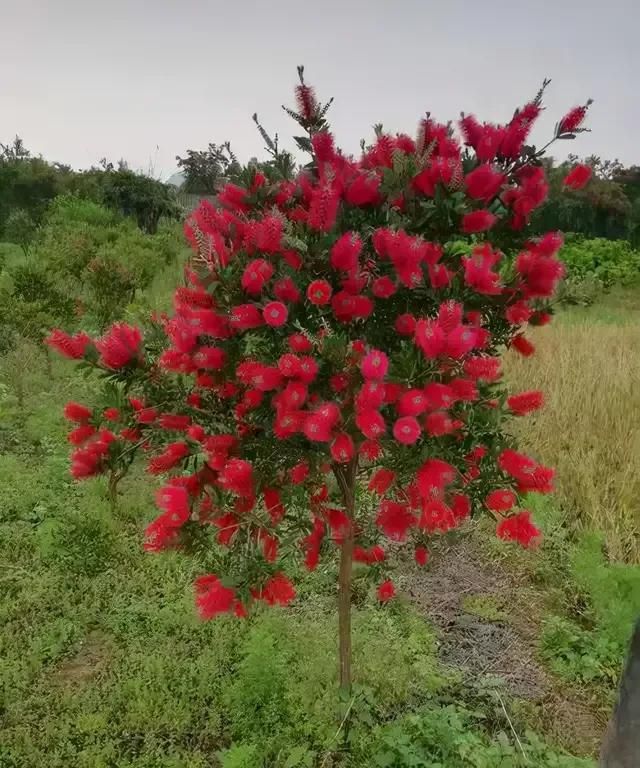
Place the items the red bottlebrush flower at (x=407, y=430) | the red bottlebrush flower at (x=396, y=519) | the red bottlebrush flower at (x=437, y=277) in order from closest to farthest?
the red bottlebrush flower at (x=407, y=430), the red bottlebrush flower at (x=437, y=277), the red bottlebrush flower at (x=396, y=519)

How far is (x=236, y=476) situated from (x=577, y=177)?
1207mm

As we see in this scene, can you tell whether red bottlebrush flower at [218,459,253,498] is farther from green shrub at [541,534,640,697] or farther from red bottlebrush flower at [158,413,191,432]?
green shrub at [541,534,640,697]

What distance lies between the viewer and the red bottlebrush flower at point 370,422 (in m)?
1.44

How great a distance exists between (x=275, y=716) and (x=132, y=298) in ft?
22.8

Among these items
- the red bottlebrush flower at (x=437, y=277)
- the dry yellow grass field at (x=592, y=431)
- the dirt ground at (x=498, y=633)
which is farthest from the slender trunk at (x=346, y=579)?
the dry yellow grass field at (x=592, y=431)

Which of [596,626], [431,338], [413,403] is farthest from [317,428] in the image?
[596,626]

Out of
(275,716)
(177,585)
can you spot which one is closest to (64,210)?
(177,585)

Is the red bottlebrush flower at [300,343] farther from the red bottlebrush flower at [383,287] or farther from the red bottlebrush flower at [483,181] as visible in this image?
the red bottlebrush flower at [483,181]

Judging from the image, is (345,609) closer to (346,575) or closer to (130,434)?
(346,575)

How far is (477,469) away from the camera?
191 cm

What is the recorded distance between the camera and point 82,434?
72.5 inches

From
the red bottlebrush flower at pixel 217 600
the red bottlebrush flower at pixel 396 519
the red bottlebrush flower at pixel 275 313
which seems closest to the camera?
the red bottlebrush flower at pixel 275 313

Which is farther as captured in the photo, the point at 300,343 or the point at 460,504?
the point at 460,504

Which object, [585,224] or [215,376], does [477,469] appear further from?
[585,224]
